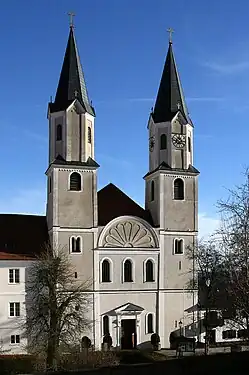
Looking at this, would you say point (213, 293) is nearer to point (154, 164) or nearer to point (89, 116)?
point (154, 164)

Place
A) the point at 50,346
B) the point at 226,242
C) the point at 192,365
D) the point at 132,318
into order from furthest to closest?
the point at 132,318, the point at 50,346, the point at 226,242, the point at 192,365

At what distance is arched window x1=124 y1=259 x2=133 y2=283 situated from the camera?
52469 millimetres

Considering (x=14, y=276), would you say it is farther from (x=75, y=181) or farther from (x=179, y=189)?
(x=179, y=189)

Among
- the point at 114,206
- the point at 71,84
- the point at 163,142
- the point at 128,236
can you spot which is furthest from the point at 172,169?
the point at 71,84

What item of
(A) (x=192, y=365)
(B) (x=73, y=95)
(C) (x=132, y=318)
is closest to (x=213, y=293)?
(C) (x=132, y=318)

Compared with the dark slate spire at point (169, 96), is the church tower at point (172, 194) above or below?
below

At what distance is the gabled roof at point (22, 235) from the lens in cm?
5044

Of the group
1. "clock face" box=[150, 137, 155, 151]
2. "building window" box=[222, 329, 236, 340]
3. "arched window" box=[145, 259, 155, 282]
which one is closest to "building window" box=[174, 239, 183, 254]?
"arched window" box=[145, 259, 155, 282]

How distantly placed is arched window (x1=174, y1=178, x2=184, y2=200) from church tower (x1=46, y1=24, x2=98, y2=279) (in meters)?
7.34

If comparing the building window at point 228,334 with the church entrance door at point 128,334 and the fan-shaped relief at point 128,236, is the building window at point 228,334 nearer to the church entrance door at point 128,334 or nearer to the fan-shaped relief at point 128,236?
the church entrance door at point 128,334

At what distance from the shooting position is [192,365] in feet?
76.8

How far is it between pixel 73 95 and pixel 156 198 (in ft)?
37.6

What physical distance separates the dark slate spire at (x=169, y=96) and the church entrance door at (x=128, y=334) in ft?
58.8

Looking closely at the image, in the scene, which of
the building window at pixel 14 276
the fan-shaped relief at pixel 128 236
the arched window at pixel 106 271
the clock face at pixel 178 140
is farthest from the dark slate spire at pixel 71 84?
the building window at pixel 14 276
